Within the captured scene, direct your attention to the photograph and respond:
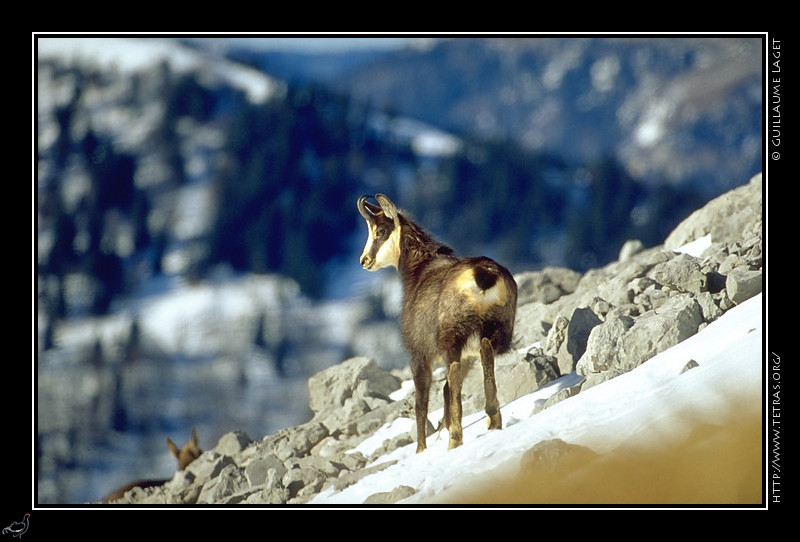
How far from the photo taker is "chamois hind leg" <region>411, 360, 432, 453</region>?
1338 centimetres

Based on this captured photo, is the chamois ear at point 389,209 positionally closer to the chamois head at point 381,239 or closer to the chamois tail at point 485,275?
the chamois head at point 381,239

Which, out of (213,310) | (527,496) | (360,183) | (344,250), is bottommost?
(527,496)

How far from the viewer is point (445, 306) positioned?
12.9 metres

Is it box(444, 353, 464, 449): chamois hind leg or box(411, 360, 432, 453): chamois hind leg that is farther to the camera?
box(411, 360, 432, 453): chamois hind leg

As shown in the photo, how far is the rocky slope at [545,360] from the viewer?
1457 cm

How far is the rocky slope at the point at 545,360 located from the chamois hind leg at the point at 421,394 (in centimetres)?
64

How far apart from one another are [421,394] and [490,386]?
1.04 m

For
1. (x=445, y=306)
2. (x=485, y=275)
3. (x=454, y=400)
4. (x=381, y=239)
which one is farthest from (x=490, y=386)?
(x=381, y=239)

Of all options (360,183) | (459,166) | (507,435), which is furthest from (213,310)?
(507,435)

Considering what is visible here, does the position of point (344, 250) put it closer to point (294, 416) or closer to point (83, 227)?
point (83, 227)

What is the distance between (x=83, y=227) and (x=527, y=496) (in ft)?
215

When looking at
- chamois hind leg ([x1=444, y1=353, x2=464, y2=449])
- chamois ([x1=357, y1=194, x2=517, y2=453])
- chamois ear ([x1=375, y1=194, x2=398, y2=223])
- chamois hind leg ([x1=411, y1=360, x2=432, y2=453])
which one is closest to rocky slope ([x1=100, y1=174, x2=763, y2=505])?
chamois hind leg ([x1=411, y1=360, x2=432, y2=453])

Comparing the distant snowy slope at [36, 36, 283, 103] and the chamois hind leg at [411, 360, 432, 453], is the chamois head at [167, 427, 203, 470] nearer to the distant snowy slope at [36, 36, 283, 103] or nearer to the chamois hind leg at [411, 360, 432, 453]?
the chamois hind leg at [411, 360, 432, 453]
